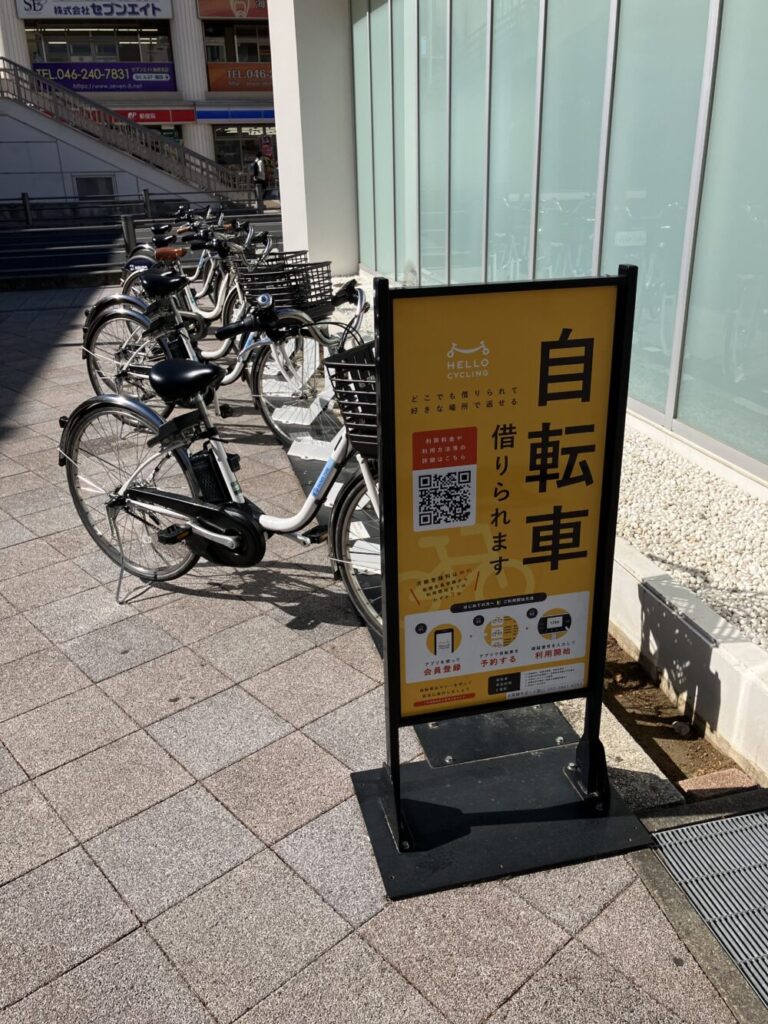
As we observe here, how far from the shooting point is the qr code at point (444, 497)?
2.27 m

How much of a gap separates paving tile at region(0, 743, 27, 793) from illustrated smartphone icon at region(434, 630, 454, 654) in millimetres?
1543

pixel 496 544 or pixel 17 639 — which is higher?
pixel 496 544

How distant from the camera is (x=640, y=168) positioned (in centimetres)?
571

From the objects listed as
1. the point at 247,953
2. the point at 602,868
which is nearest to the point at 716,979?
the point at 602,868

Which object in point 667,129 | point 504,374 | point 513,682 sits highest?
point 667,129

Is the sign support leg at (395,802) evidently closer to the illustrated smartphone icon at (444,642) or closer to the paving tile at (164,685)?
the illustrated smartphone icon at (444,642)

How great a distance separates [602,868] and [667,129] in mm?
4776

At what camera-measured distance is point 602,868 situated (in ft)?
7.98

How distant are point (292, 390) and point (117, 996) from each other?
4.40m

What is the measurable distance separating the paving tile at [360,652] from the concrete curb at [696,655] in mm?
1085

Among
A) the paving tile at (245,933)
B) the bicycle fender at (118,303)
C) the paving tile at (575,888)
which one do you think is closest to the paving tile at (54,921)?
the paving tile at (245,933)

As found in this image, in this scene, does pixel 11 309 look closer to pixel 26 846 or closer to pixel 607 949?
pixel 26 846

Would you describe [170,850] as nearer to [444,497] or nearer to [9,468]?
[444,497]

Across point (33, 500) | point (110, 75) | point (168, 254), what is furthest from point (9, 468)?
point (110, 75)
